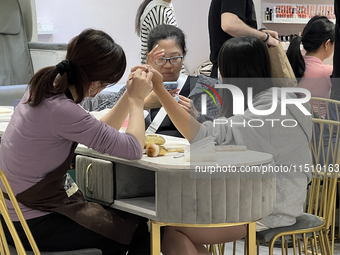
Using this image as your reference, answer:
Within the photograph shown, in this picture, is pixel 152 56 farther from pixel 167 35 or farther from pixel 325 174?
pixel 325 174

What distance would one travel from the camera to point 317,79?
3.06 m

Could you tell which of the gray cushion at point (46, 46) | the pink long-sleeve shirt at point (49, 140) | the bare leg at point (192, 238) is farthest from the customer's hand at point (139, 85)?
the gray cushion at point (46, 46)

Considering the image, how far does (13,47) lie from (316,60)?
252 centimetres

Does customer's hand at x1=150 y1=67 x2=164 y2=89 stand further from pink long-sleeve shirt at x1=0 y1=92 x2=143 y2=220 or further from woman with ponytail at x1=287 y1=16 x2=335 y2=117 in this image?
woman with ponytail at x1=287 y1=16 x2=335 y2=117

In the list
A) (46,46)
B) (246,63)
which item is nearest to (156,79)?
(246,63)

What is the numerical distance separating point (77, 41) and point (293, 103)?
2.52 feet

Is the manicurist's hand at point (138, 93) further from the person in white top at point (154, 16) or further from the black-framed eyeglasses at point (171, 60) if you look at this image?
the person in white top at point (154, 16)

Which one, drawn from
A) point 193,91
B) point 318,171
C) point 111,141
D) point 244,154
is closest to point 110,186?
point 111,141

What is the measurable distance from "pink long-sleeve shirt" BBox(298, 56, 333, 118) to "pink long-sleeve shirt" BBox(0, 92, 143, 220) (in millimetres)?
1897

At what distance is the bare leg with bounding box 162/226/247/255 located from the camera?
5.20 ft

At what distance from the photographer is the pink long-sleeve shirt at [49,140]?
56.9 inches

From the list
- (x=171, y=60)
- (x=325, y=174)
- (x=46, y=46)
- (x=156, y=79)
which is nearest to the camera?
(x=156, y=79)

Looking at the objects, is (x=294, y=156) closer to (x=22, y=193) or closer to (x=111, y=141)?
(x=111, y=141)

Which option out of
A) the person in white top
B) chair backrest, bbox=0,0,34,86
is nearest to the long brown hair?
the person in white top
